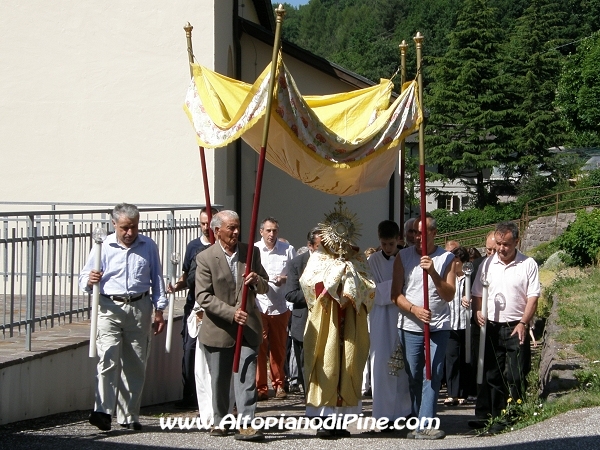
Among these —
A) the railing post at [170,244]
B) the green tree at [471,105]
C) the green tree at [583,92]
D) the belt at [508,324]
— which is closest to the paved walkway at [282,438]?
the belt at [508,324]

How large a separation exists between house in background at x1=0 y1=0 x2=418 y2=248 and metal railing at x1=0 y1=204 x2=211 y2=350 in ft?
19.8

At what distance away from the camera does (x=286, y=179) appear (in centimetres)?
2161

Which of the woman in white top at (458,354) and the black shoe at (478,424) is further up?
the woman in white top at (458,354)

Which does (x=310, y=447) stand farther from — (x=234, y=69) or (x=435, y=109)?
(x=435, y=109)

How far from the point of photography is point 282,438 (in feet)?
27.4

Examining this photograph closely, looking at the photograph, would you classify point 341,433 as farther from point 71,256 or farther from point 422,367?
point 71,256

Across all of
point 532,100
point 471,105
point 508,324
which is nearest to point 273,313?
point 508,324

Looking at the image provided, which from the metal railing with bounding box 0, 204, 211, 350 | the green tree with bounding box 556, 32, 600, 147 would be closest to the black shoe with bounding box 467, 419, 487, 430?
the metal railing with bounding box 0, 204, 211, 350

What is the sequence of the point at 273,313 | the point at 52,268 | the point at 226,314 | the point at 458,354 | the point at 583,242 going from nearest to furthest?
1. the point at 226,314
2. the point at 52,268
3. the point at 458,354
4. the point at 273,313
5. the point at 583,242

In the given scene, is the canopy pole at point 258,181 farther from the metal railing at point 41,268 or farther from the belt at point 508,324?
the belt at point 508,324

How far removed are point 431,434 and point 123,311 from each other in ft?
9.12

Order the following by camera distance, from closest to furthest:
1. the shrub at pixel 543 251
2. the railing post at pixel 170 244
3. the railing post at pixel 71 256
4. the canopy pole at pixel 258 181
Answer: the canopy pole at pixel 258 181 < the railing post at pixel 71 256 < the railing post at pixel 170 244 < the shrub at pixel 543 251

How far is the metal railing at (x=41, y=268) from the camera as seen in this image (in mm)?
8883

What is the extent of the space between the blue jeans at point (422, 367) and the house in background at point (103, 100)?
8.67m
